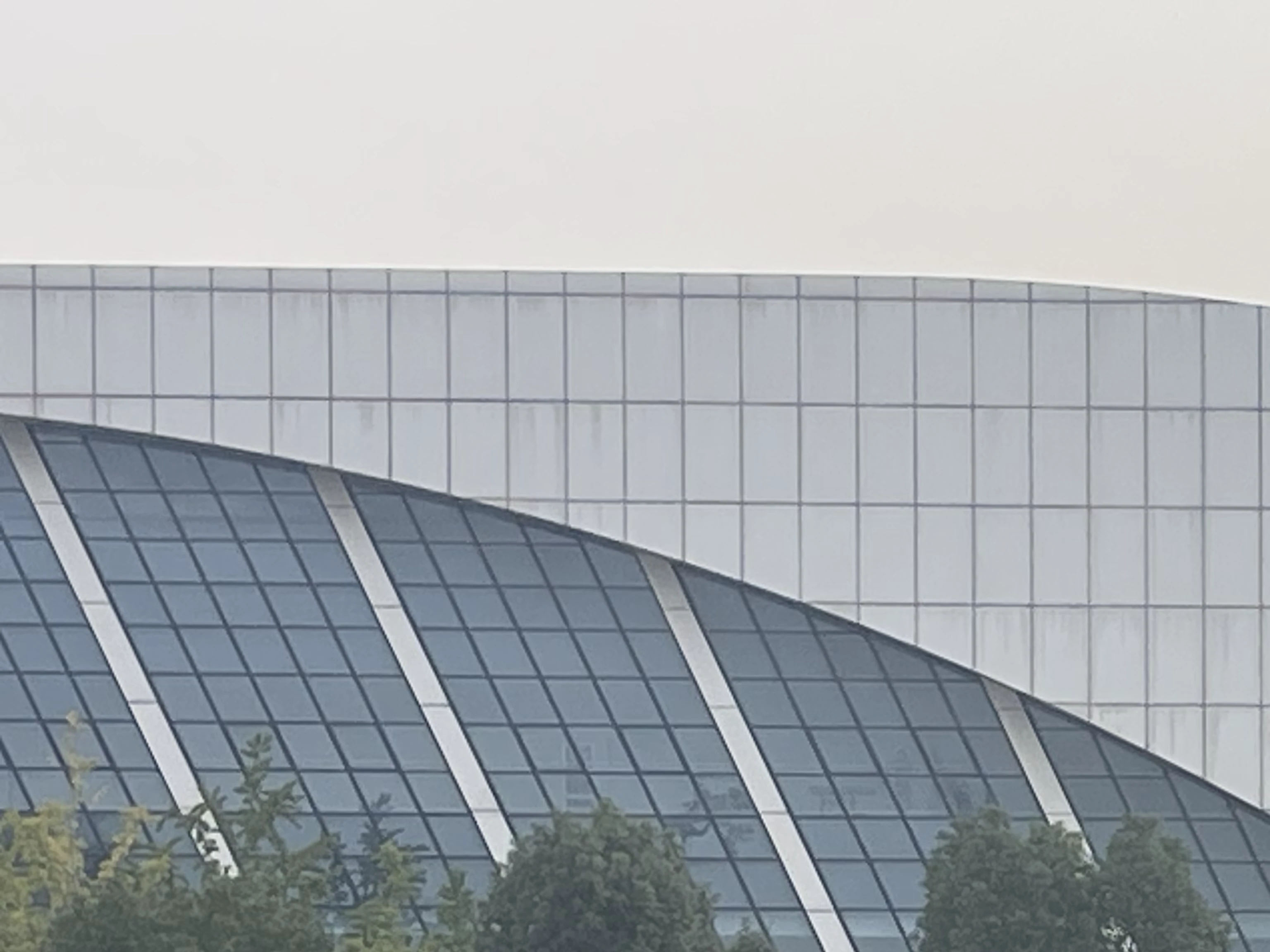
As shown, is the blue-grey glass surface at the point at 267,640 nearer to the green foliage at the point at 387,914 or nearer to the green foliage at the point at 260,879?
the green foliage at the point at 260,879

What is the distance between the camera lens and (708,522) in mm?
27125

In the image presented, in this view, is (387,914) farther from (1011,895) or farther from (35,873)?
(1011,895)

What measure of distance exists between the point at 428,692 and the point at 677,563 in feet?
8.85

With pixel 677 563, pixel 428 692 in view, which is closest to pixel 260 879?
pixel 428 692

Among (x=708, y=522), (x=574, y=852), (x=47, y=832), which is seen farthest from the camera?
(x=708, y=522)

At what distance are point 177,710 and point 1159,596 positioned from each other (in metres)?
9.51

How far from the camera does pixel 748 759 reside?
27.5 metres

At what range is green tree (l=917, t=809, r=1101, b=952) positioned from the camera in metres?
22.7

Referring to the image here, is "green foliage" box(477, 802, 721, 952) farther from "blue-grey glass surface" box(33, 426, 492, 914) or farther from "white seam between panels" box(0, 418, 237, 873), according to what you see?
"white seam between panels" box(0, 418, 237, 873)

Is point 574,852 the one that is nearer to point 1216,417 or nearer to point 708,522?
point 708,522

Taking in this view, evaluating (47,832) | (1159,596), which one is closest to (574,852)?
(47,832)

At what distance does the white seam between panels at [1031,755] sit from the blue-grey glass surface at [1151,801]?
0.06m

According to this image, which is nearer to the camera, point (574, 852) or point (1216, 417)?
point (574, 852)

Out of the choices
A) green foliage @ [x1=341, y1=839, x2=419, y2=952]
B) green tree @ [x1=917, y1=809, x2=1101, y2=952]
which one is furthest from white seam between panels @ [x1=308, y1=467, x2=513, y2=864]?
green tree @ [x1=917, y1=809, x2=1101, y2=952]
